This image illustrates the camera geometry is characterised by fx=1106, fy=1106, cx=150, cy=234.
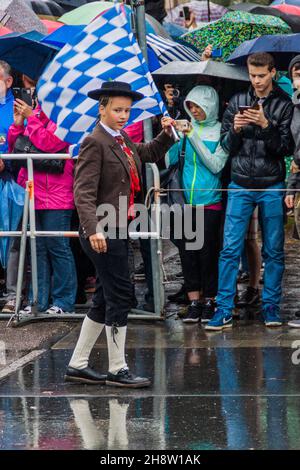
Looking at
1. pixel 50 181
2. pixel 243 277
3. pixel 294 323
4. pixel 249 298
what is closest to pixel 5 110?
pixel 50 181

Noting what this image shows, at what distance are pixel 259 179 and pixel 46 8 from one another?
5972 mm

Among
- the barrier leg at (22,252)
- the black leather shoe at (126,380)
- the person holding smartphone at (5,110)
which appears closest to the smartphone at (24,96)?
the person holding smartphone at (5,110)

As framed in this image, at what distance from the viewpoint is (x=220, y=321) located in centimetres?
911

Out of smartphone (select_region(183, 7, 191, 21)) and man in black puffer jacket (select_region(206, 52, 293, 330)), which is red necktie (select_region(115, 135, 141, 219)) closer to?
man in black puffer jacket (select_region(206, 52, 293, 330))

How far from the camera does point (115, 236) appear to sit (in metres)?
7.49

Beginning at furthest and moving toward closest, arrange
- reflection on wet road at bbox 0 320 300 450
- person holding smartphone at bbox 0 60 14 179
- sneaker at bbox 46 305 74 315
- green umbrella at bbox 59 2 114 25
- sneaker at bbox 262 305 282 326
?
green umbrella at bbox 59 2 114 25, person holding smartphone at bbox 0 60 14 179, sneaker at bbox 46 305 74 315, sneaker at bbox 262 305 282 326, reflection on wet road at bbox 0 320 300 450

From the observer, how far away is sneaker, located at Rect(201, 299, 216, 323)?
944cm

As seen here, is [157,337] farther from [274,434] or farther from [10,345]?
[274,434]

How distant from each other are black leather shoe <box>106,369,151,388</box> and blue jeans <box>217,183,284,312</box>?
1.83m

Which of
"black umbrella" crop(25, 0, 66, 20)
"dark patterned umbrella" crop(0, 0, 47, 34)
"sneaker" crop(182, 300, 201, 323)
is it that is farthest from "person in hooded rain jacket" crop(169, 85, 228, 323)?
"black umbrella" crop(25, 0, 66, 20)

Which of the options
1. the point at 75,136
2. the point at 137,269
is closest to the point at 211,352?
the point at 75,136

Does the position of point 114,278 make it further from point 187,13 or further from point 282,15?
point 187,13

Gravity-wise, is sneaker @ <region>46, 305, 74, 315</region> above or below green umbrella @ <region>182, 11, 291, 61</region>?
below

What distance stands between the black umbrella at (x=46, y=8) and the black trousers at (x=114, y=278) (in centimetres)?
677
